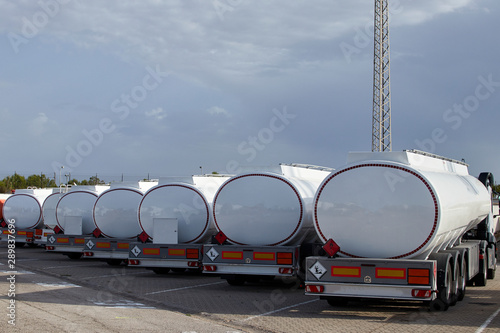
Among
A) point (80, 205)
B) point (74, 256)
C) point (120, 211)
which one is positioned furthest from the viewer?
point (74, 256)

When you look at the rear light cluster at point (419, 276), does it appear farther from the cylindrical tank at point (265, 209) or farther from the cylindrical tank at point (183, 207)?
the cylindrical tank at point (183, 207)

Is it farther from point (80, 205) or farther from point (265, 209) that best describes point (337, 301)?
point (80, 205)

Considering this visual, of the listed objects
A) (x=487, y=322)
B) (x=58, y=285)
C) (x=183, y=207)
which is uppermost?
(x=183, y=207)

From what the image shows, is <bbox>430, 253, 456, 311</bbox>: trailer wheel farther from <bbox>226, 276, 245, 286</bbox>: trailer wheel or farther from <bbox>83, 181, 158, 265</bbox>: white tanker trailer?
<bbox>83, 181, 158, 265</bbox>: white tanker trailer

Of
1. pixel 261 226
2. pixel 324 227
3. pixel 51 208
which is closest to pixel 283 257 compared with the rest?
pixel 261 226

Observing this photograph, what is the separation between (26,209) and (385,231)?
21700mm

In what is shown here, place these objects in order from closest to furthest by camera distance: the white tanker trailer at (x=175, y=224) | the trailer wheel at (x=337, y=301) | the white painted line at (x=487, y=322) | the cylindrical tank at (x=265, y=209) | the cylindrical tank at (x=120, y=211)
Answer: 1. the white painted line at (x=487, y=322)
2. the trailer wheel at (x=337, y=301)
3. the cylindrical tank at (x=265, y=209)
4. the white tanker trailer at (x=175, y=224)
5. the cylindrical tank at (x=120, y=211)

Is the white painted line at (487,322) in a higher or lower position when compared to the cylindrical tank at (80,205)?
lower

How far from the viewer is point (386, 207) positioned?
432 inches

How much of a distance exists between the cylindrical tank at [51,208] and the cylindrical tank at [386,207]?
55.4 ft

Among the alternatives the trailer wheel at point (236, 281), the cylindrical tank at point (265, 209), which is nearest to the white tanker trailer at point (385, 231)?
the cylindrical tank at point (265, 209)

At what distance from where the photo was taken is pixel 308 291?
36.7 ft

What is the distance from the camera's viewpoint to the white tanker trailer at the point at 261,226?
46.4 ft

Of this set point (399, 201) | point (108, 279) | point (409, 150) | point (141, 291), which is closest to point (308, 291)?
point (399, 201)
